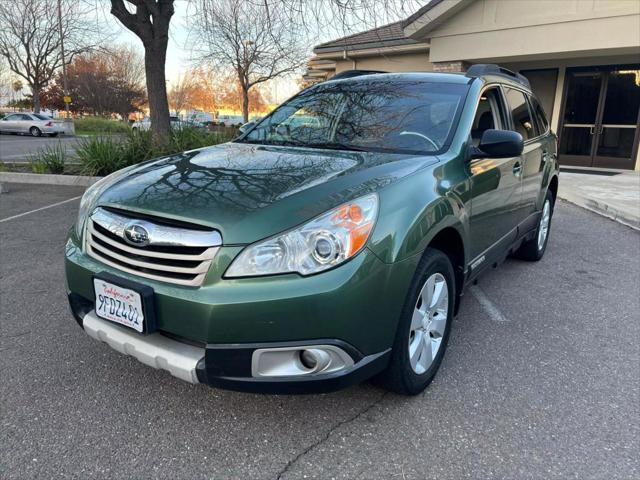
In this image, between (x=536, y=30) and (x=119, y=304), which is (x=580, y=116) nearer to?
(x=536, y=30)

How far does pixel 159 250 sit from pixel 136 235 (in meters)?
0.14

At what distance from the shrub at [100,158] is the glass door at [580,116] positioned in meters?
11.5

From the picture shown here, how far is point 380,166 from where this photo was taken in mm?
2480

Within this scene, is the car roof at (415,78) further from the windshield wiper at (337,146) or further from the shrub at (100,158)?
the shrub at (100,158)

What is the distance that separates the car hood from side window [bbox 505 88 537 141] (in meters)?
1.66

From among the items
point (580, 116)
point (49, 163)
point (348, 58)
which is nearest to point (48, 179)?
point (49, 163)

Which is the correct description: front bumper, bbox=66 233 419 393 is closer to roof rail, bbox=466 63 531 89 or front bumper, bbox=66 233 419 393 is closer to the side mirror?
the side mirror

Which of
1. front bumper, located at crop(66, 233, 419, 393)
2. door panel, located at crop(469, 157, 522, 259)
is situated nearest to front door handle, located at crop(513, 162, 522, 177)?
door panel, located at crop(469, 157, 522, 259)

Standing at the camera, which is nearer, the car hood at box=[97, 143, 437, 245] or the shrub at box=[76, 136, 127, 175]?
the car hood at box=[97, 143, 437, 245]

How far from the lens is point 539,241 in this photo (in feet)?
16.3

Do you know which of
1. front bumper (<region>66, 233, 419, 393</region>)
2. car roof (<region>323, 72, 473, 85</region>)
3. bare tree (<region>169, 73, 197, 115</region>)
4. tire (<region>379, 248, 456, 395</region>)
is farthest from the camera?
bare tree (<region>169, 73, 197, 115</region>)

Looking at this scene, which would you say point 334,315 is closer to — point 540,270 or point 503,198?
point 503,198

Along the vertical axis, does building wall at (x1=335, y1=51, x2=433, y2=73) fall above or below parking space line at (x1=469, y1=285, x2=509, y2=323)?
above

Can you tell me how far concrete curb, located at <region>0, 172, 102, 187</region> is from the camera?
874cm
